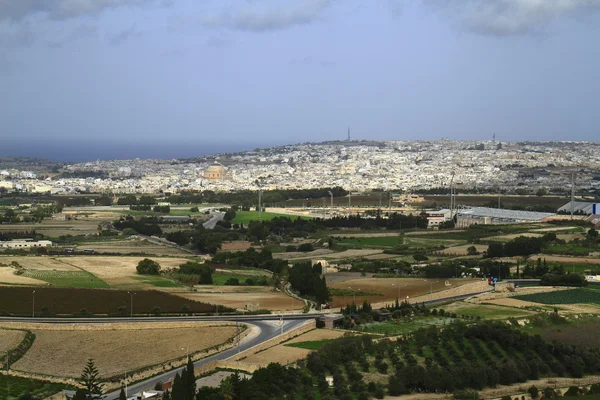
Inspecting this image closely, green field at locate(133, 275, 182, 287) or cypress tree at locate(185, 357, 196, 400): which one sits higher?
cypress tree at locate(185, 357, 196, 400)

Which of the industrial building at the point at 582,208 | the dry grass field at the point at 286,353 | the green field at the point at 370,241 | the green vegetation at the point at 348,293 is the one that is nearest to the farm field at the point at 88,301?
the dry grass field at the point at 286,353

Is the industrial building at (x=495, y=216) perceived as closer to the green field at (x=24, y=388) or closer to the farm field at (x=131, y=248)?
the farm field at (x=131, y=248)

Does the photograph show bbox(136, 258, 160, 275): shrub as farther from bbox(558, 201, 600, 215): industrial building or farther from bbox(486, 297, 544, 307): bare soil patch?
bbox(558, 201, 600, 215): industrial building

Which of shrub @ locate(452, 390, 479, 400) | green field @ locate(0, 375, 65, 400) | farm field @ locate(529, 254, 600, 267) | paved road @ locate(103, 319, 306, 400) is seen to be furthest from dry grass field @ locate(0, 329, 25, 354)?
farm field @ locate(529, 254, 600, 267)

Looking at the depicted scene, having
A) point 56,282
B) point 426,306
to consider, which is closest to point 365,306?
point 426,306

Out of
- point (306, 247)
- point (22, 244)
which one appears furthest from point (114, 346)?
point (22, 244)

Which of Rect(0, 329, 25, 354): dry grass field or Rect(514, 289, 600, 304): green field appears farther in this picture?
Rect(514, 289, 600, 304): green field

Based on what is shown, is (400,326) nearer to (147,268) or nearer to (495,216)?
(147,268)
